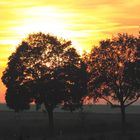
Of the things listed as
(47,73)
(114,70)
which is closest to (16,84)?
(47,73)

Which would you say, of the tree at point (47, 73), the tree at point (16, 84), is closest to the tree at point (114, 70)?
the tree at point (47, 73)

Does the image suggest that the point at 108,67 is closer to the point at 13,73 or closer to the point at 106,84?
the point at 106,84

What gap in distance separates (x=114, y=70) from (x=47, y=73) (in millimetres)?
11632

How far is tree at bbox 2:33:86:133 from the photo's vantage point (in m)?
88.9

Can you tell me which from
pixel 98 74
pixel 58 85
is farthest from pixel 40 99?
pixel 98 74

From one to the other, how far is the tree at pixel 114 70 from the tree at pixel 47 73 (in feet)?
9.53

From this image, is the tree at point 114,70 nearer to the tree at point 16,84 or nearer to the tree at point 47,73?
the tree at point 47,73

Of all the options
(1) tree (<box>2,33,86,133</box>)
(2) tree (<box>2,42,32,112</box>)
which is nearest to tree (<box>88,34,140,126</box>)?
(1) tree (<box>2,33,86,133</box>)

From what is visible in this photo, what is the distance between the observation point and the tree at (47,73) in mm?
88938

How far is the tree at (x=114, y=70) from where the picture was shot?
289ft

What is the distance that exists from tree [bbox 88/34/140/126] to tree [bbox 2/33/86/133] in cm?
291

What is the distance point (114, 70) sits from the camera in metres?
88.5

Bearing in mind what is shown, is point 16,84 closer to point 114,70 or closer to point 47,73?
point 47,73

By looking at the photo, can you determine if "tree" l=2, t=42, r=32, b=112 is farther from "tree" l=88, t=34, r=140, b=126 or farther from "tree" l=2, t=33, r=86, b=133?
"tree" l=88, t=34, r=140, b=126
